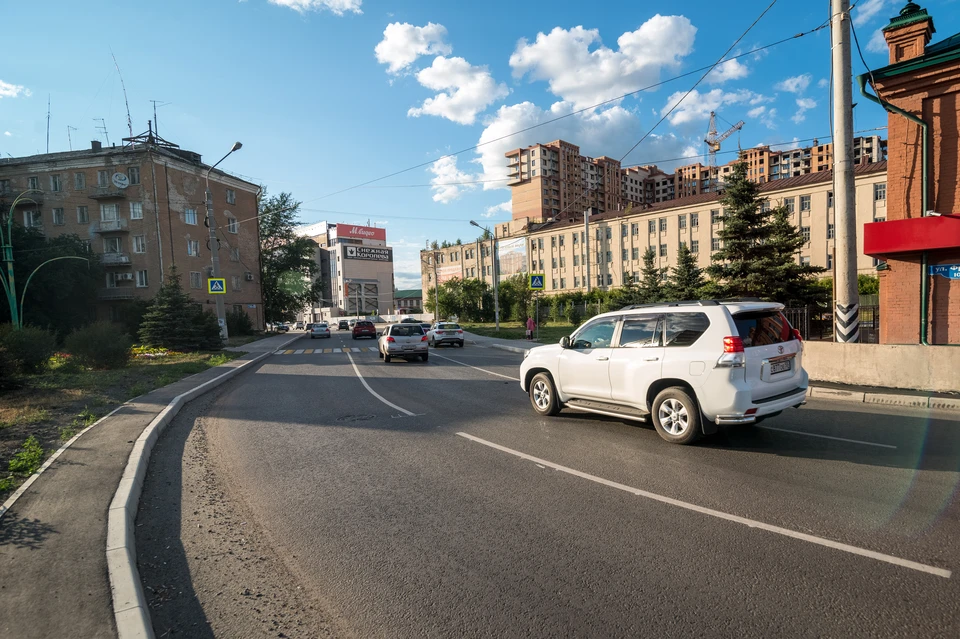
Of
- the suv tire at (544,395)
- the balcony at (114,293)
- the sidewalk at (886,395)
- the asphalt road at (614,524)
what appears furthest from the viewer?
the balcony at (114,293)

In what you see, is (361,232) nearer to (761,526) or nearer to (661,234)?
(661,234)

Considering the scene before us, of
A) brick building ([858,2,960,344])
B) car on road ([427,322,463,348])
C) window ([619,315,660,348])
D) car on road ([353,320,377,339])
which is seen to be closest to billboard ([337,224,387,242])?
car on road ([353,320,377,339])

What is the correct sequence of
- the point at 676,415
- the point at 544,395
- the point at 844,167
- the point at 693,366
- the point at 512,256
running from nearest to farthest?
the point at 693,366
the point at 676,415
the point at 544,395
the point at 844,167
the point at 512,256

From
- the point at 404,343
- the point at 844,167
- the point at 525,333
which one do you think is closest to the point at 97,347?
the point at 404,343

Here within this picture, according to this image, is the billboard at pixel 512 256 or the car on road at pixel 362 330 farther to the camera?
the billboard at pixel 512 256

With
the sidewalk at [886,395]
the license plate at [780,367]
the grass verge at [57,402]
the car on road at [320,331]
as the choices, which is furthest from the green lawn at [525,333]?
the license plate at [780,367]

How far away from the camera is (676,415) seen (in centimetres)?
684

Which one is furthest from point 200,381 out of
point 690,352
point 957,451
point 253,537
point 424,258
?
point 424,258

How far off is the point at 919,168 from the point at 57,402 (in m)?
21.9

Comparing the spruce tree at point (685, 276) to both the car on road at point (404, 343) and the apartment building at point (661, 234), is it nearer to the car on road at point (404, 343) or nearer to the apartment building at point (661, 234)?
the apartment building at point (661, 234)

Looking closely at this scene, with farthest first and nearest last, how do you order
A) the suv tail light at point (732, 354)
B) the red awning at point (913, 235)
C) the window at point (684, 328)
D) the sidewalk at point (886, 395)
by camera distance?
the red awning at point (913, 235), the sidewalk at point (886, 395), the window at point (684, 328), the suv tail light at point (732, 354)

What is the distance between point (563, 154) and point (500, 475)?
12073 cm

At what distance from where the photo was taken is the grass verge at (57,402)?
6570 millimetres

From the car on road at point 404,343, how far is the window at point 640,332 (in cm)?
1399
